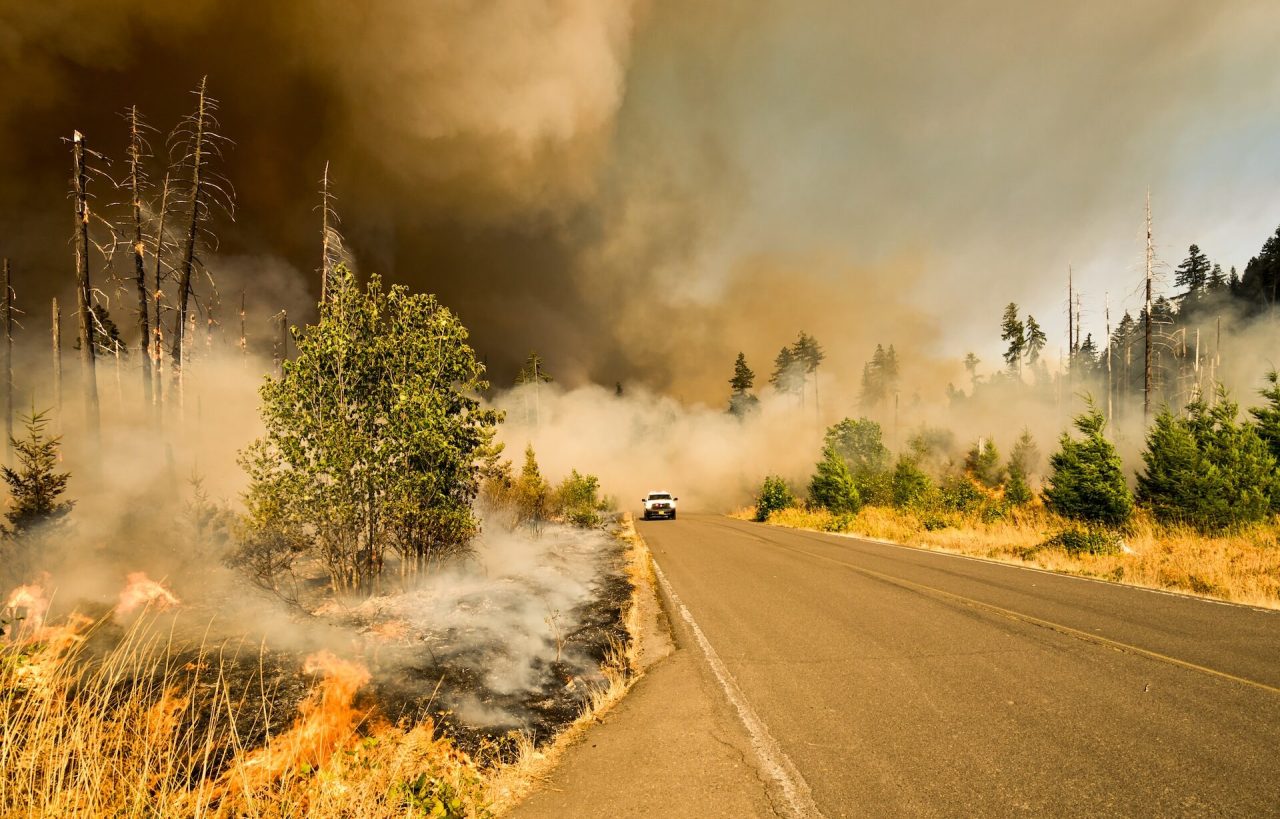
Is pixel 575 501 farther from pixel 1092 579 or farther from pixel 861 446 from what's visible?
pixel 861 446

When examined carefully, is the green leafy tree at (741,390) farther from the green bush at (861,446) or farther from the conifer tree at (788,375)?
the green bush at (861,446)

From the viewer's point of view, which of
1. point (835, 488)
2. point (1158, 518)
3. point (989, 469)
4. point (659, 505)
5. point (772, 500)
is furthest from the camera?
point (989, 469)

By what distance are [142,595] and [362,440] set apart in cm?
511

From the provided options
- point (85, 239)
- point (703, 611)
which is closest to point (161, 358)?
point (85, 239)

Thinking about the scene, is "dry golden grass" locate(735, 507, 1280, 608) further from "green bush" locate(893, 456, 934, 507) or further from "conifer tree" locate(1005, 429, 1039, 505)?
"green bush" locate(893, 456, 934, 507)

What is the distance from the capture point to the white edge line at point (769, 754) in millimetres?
3359

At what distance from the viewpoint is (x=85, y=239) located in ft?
54.2

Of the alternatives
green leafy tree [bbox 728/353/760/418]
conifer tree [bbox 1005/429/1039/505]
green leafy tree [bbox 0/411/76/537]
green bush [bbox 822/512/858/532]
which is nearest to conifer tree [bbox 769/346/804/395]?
green leafy tree [bbox 728/353/760/418]

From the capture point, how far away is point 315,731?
4.74 metres

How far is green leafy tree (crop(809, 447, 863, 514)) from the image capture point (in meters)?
29.9

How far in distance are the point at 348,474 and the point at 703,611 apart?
21.3ft

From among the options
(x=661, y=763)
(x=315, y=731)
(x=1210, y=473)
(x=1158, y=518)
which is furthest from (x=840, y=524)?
(x=315, y=731)

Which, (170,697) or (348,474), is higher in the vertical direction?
(348,474)

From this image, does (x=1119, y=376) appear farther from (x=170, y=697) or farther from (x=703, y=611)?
(x=170, y=697)
